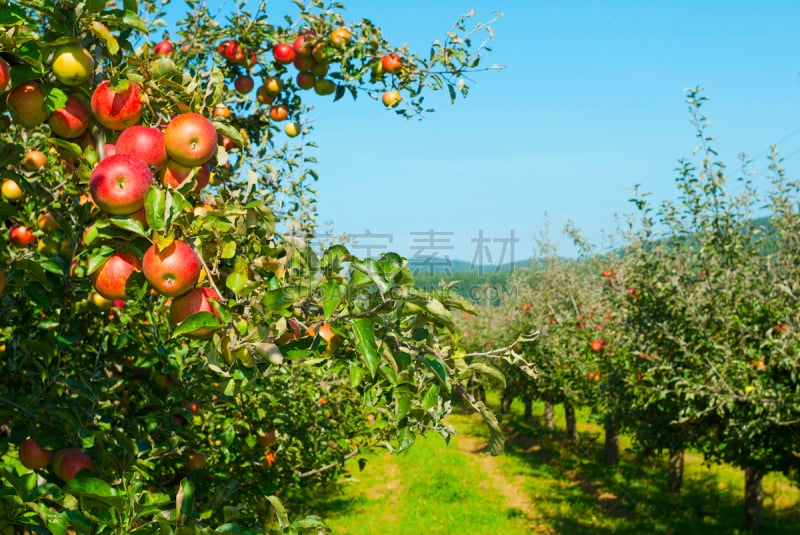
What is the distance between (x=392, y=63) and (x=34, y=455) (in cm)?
238

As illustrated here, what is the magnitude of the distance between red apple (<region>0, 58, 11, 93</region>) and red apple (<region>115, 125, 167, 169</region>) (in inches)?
9.8

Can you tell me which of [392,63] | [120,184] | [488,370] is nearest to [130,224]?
[120,184]

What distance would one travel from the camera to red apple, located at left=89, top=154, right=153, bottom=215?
1.31 metres

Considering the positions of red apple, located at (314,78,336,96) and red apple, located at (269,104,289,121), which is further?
red apple, located at (269,104,289,121)

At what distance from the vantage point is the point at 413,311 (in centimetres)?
128

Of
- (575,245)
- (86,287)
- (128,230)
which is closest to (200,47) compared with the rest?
(86,287)

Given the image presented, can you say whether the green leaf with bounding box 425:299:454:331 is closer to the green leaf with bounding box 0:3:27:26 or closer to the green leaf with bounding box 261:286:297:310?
the green leaf with bounding box 261:286:297:310

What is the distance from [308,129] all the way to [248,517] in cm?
305

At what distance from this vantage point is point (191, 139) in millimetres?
1382

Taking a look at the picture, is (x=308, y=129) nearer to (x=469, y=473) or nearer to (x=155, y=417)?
(x=155, y=417)

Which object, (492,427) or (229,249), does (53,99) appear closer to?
Result: (229,249)

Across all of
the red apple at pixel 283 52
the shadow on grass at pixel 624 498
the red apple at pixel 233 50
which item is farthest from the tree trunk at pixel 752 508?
the red apple at pixel 233 50

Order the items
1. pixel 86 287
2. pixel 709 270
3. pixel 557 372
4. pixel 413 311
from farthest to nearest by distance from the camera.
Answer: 1. pixel 557 372
2. pixel 709 270
3. pixel 86 287
4. pixel 413 311

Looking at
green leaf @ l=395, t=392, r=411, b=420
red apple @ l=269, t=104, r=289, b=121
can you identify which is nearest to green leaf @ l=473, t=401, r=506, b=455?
green leaf @ l=395, t=392, r=411, b=420
